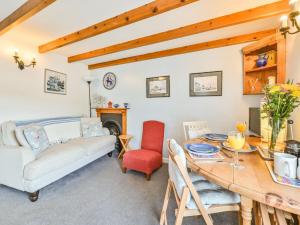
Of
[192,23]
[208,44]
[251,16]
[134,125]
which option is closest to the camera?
[251,16]

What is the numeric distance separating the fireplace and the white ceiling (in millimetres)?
1563

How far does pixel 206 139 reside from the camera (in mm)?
1946

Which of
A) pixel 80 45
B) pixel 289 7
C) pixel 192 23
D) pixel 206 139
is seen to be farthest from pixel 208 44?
pixel 80 45

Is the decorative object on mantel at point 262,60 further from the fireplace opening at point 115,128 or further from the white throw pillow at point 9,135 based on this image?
the white throw pillow at point 9,135

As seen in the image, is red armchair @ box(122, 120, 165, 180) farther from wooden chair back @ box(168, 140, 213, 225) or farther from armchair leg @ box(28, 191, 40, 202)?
wooden chair back @ box(168, 140, 213, 225)

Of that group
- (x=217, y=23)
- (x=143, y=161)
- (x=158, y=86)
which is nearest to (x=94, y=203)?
(x=143, y=161)

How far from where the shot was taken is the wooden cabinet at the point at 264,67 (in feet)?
6.66

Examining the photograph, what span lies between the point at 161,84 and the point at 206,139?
182 cm

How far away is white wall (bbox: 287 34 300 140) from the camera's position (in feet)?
5.46

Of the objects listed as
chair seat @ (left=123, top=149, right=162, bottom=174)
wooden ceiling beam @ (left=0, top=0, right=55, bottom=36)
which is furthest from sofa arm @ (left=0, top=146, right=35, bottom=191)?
wooden ceiling beam @ (left=0, top=0, right=55, bottom=36)

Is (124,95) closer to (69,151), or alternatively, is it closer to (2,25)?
(69,151)

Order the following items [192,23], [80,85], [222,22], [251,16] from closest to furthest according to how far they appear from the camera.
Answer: [251,16] < [222,22] < [192,23] < [80,85]

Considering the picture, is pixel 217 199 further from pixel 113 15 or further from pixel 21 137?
pixel 21 137

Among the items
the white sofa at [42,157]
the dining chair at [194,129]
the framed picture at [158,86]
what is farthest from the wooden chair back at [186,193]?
the framed picture at [158,86]
